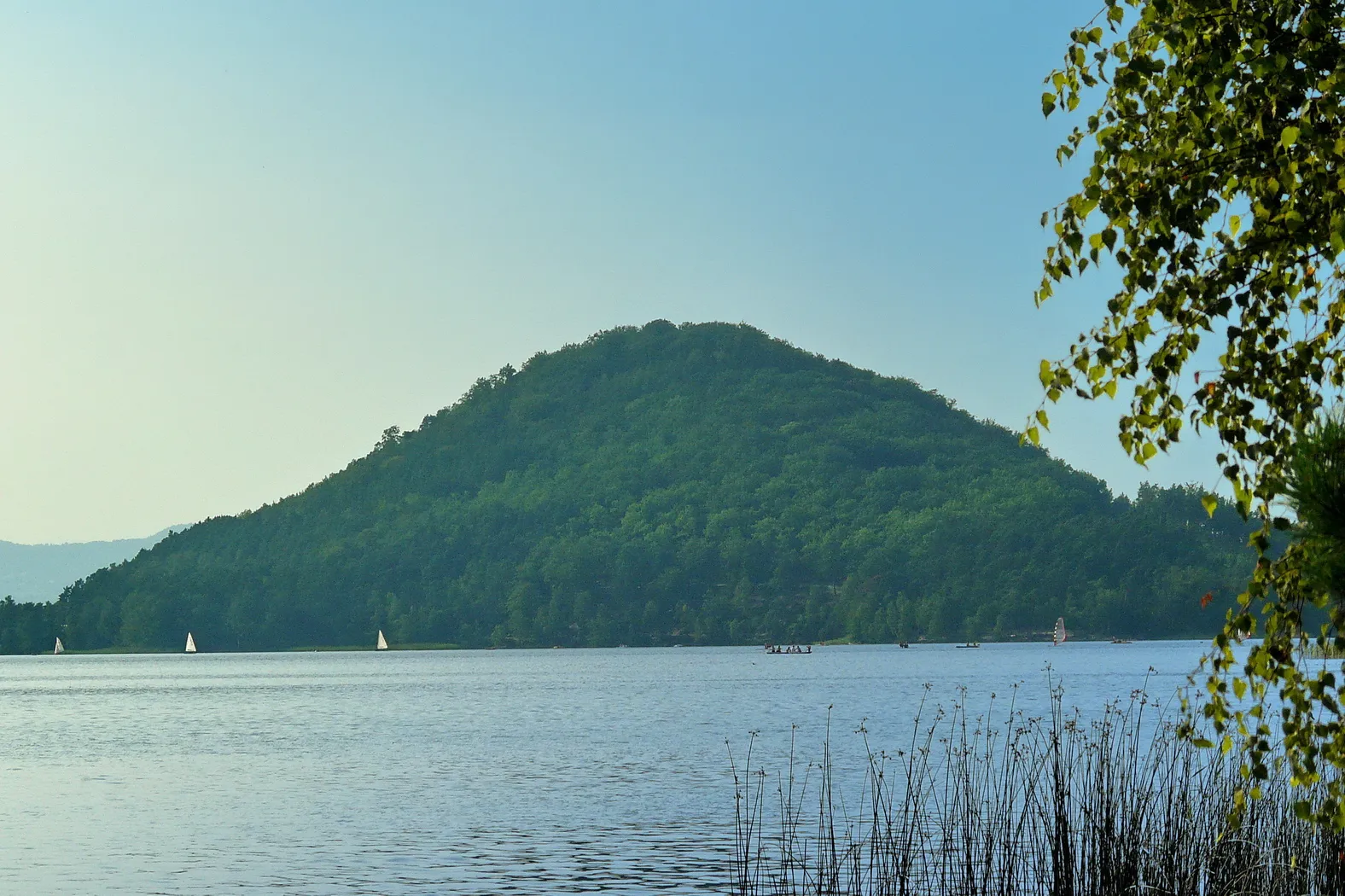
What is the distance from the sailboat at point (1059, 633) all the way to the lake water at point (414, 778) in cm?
6999

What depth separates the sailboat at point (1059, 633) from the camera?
177625mm

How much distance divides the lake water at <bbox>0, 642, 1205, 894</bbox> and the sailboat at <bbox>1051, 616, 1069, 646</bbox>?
70.0m

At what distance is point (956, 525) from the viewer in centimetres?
19800

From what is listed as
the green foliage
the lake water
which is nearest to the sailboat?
the lake water

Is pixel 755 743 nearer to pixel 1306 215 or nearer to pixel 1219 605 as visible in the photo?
pixel 1306 215

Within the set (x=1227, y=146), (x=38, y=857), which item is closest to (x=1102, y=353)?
(x=1227, y=146)

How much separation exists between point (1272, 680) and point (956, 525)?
196 metres

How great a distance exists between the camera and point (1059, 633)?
178m

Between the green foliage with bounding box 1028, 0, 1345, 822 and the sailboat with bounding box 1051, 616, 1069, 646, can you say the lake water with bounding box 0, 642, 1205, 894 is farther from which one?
the sailboat with bounding box 1051, 616, 1069, 646

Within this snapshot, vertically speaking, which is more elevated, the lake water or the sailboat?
the sailboat

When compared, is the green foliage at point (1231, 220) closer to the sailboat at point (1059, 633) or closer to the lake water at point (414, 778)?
the lake water at point (414, 778)

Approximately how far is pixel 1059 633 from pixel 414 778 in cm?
14656

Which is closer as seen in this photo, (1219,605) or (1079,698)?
(1079,698)

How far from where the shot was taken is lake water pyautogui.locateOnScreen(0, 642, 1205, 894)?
2420cm
